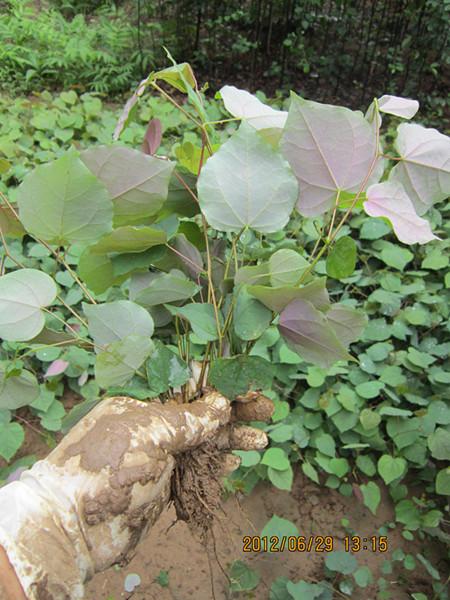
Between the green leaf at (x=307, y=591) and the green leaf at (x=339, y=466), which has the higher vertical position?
the green leaf at (x=339, y=466)

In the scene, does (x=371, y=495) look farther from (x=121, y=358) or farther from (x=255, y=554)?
(x=121, y=358)

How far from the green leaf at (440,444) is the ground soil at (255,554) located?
0.79 ft

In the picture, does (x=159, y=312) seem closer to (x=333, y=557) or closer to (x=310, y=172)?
(x=310, y=172)

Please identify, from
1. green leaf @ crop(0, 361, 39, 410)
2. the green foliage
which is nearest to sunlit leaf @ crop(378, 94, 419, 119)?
green leaf @ crop(0, 361, 39, 410)

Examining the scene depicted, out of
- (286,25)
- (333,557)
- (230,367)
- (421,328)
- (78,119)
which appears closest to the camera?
(230,367)

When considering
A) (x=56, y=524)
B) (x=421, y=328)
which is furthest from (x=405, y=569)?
(x=56, y=524)

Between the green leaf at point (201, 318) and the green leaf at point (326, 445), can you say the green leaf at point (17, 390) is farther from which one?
the green leaf at point (326, 445)

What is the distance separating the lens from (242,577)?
4.40 ft

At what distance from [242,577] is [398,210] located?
43.0 inches

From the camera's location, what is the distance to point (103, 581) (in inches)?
55.4

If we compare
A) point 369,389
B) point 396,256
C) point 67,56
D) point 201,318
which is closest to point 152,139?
point 201,318

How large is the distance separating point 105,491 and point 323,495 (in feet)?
3.68

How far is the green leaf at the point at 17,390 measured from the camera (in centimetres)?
73

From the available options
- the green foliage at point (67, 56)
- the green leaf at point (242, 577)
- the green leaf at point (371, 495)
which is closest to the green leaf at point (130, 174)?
the green leaf at point (242, 577)
